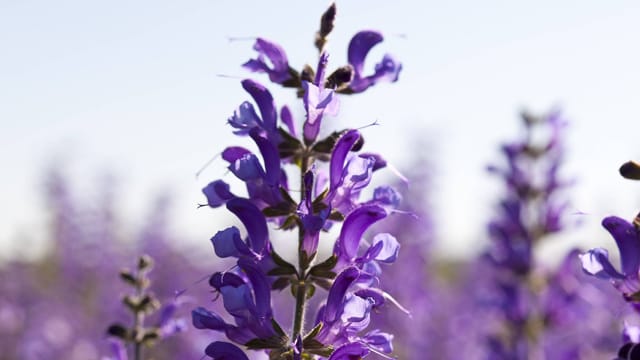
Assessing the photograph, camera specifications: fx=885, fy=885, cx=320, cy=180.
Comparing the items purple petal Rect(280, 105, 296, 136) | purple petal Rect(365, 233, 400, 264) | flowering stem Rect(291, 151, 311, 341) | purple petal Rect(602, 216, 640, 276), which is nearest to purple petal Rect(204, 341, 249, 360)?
flowering stem Rect(291, 151, 311, 341)

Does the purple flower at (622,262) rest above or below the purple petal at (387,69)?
below

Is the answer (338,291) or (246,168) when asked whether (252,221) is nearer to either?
(246,168)

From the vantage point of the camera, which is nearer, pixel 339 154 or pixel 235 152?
pixel 339 154

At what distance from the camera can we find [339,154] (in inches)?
140

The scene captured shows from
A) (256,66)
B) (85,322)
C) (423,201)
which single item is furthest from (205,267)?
(256,66)

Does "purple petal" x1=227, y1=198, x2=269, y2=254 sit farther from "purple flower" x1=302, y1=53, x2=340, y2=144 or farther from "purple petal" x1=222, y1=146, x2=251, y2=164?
"purple flower" x1=302, y1=53, x2=340, y2=144

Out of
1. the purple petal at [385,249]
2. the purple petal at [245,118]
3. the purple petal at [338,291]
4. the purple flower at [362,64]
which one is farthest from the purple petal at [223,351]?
the purple flower at [362,64]

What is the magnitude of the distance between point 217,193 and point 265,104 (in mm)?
435

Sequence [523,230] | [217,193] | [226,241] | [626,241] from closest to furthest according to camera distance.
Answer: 1. [626,241]
2. [226,241]
3. [217,193]
4. [523,230]

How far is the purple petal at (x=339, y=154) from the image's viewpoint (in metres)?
3.53

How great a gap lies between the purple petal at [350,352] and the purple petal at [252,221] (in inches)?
21.9

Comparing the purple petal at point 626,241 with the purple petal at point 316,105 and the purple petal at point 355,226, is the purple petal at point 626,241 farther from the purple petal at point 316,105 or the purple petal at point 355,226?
the purple petal at point 316,105

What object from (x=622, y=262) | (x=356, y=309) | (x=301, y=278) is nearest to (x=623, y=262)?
(x=622, y=262)

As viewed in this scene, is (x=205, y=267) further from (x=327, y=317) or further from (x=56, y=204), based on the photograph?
(x=327, y=317)
